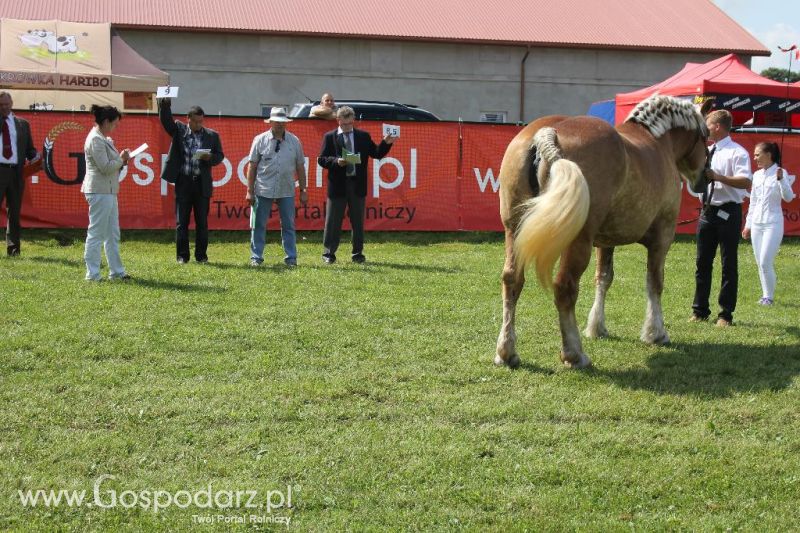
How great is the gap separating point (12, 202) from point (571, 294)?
337 inches

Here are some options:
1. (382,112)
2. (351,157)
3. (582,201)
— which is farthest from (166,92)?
(382,112)

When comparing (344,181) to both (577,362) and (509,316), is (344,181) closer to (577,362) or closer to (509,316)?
(509,316)

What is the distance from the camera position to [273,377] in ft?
20.5

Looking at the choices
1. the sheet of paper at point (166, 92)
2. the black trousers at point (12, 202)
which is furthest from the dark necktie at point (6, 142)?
the sheet of paper at point (166, 92)

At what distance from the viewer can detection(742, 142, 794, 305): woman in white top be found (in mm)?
9602

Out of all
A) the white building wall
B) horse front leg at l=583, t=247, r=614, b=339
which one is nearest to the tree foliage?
the white building wall

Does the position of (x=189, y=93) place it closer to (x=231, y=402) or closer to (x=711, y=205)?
(x=711, y=205)

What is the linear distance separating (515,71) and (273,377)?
27.6 metres

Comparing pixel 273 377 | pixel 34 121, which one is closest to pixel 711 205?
pixel 273 377

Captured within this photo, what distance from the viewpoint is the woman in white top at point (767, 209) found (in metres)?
9.60

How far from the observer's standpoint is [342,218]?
12.1 m

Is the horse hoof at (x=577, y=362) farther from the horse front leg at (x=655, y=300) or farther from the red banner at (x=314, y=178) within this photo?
the red banner at (x=314, y=178)

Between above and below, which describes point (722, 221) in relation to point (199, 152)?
below

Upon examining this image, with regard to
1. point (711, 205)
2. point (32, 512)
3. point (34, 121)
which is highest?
point (34, 121)
